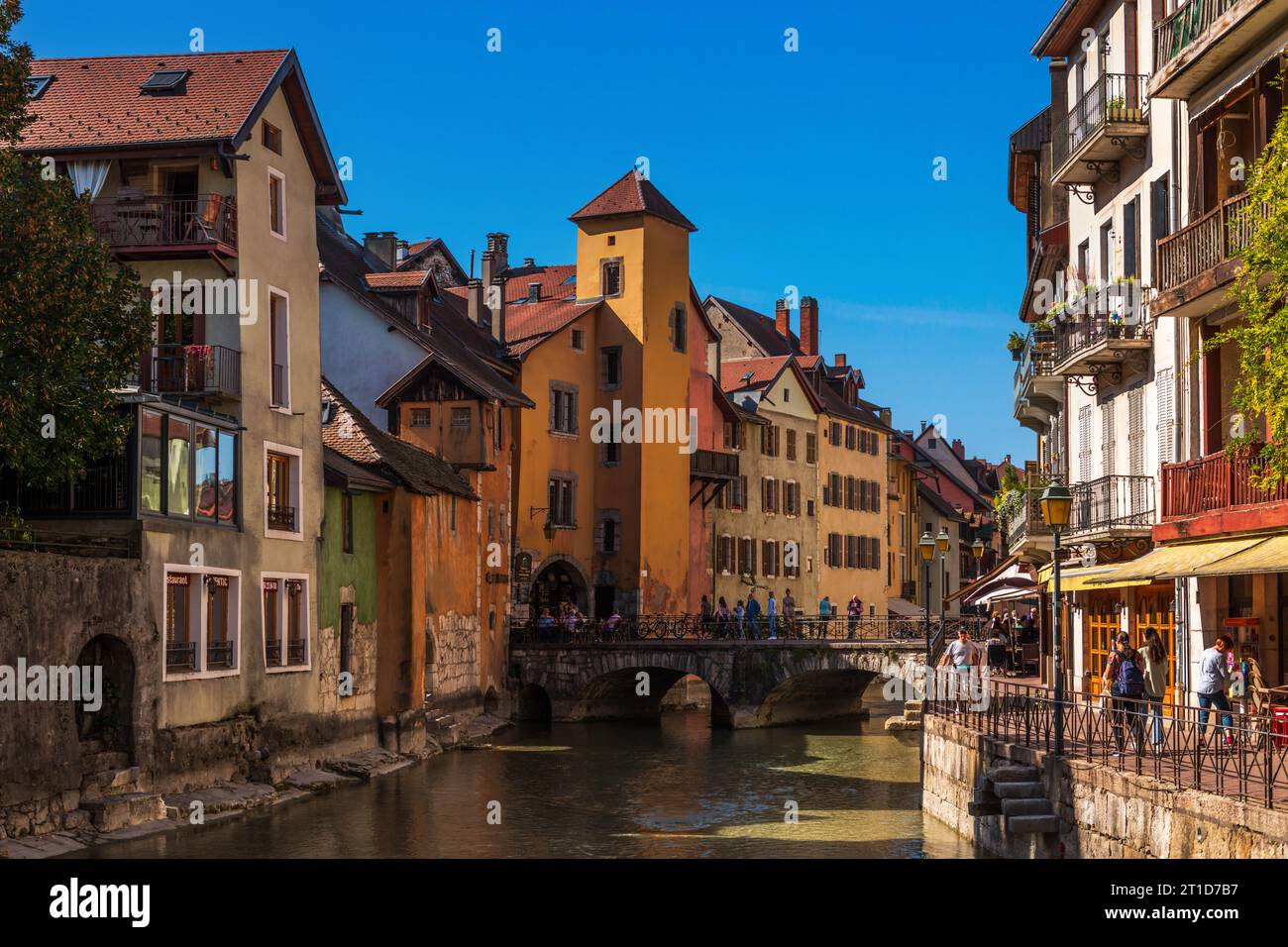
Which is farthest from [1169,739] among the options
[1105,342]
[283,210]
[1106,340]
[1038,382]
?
[283,210]

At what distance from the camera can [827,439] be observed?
78.8 m

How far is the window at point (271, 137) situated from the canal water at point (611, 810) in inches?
506

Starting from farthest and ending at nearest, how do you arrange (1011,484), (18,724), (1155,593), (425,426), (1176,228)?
(425,426) → (1011,484) → (1155,593) → (1176,228) → (18,724)

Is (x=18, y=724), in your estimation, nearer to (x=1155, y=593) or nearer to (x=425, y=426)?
(x=1155, y=593)

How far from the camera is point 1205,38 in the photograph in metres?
23.6

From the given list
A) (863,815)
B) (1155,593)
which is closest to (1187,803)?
(1155,593)

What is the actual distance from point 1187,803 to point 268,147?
24.0m

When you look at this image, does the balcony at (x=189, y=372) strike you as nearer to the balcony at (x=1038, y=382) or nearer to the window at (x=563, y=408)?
the balcony at (x=1038, y=382)

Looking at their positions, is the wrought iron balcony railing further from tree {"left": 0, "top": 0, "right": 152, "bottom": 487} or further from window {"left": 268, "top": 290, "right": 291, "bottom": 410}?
tree {"left": 0, "top": 0, "right": 152, "bottom": 487}

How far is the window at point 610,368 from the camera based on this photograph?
199ft

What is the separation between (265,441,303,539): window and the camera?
1318 inches

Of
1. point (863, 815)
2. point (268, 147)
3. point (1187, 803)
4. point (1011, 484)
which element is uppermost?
point (268, 147)

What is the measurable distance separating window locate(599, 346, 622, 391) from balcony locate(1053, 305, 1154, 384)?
30420 mm
